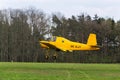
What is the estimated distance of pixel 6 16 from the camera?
136m

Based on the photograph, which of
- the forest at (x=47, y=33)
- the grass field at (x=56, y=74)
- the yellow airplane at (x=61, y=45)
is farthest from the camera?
the forest at (x=47, y=33)

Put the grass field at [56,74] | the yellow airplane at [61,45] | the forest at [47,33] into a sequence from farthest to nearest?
1. the forest at [47,33]
2. the yellow airplane at [61,45]
3. the grass field at [56,74]

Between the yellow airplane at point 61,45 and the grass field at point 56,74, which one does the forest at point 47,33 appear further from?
the grass field at point 56,74

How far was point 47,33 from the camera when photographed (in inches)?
5108

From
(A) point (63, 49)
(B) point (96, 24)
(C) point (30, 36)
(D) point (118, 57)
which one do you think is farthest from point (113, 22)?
(A) point (63, 49)

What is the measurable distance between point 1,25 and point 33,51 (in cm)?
1305

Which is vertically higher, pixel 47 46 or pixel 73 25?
pixel 73 25

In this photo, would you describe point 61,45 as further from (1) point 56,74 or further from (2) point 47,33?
(2) point 47,33

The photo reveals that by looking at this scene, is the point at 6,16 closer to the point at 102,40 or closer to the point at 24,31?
the point at 24,31

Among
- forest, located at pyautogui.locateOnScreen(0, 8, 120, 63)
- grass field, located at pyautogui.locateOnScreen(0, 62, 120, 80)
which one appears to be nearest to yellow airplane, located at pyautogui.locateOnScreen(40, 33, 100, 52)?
grass field, located at pyautogui.locateOnScreen(0, 62, 120, 80)

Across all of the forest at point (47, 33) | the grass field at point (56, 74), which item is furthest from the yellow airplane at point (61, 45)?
the forest at point (47, 33)

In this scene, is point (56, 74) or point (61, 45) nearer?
point (56, 74)

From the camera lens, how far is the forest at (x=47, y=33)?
401 ft

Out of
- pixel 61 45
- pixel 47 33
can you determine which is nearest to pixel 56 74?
pixel 61 45
